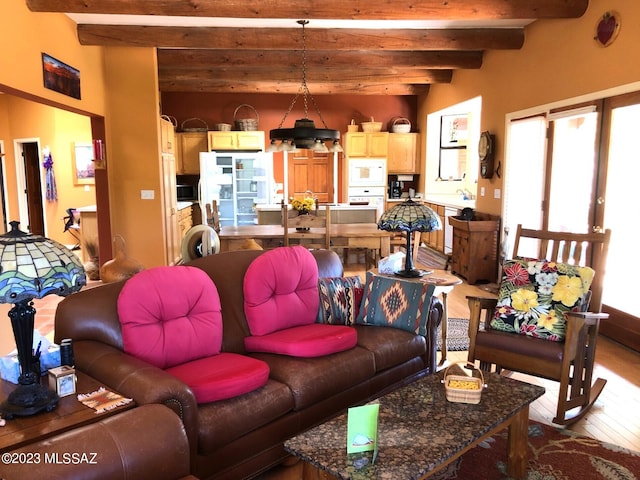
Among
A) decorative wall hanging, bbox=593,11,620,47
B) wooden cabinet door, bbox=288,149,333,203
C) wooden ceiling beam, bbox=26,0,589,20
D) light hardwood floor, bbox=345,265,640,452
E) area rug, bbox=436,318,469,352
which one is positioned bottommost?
light hardwood floor, bbox=345,265,640,452

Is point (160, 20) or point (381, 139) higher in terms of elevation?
point (160, 20)

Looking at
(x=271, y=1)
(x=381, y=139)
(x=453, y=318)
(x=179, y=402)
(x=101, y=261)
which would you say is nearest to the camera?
(x=179, y=402)

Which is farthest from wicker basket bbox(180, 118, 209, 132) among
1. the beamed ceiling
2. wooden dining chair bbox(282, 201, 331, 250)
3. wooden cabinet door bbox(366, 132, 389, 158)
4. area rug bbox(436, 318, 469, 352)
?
area rug bbox(436, 318, 469, 352)

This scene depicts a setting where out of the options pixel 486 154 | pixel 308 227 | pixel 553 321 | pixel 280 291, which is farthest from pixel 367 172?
pixel 280 291

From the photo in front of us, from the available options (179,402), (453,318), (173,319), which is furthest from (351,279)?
(453,318)

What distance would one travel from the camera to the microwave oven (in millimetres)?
9102

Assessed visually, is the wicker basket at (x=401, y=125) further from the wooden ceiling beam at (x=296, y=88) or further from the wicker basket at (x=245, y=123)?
the wicker basket at (x=245, y=123)

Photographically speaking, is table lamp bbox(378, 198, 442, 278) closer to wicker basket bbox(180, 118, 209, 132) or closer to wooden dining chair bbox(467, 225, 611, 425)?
wooden dining chair bbox(467, 225, 611, 425)

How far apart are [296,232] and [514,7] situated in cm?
302

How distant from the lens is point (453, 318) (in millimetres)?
4625

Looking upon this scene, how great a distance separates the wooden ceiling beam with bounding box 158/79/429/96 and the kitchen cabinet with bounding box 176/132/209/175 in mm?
905

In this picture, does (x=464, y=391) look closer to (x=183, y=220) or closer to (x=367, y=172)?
(x=183, y=220)

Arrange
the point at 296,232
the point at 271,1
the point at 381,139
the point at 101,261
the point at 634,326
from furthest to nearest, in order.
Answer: the point at 381,139, the point at 101,261, the point at 296,232, the point at 271,1, the point at 634,326

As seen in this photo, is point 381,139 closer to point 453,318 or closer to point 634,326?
point 453,318
